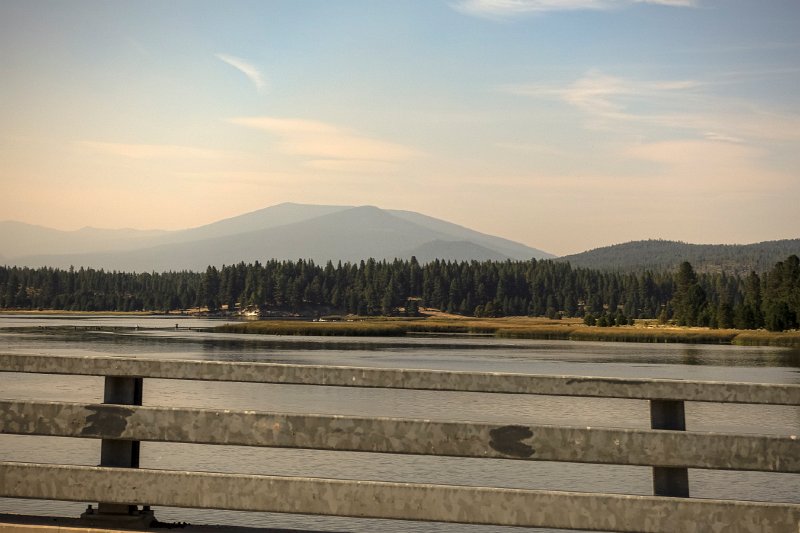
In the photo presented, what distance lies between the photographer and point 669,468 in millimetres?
7043

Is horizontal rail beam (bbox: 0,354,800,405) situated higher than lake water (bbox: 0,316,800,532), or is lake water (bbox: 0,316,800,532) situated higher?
horizontal rail beam (bbox: 0,354,800,405)

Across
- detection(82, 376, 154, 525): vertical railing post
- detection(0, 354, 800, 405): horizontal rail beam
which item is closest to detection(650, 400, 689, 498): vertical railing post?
detection(0, 354, 800, 405): horizontal rail beam

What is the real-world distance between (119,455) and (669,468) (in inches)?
175

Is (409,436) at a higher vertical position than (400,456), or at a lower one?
higher

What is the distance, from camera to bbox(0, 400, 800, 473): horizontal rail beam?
688 centimetres

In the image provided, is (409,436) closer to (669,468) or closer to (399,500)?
(399,500)

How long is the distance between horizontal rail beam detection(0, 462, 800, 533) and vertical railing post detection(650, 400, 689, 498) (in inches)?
8.0

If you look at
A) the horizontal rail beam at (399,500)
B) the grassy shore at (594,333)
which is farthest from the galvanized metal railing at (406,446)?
the grassy shore at (594,333)

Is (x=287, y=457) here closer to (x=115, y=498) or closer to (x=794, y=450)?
(x=115, y=498)

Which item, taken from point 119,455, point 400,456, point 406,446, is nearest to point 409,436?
point 406,446

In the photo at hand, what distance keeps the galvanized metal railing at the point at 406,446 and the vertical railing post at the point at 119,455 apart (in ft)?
0.04

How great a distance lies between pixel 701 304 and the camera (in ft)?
630

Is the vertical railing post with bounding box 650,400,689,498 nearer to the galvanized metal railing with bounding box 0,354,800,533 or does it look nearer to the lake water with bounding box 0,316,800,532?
the galvanized metal railing with bounding box 0,354,800,533

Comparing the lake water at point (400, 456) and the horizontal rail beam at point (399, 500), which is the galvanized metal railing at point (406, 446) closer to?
the horizontal rail beam at point (399, 500)
